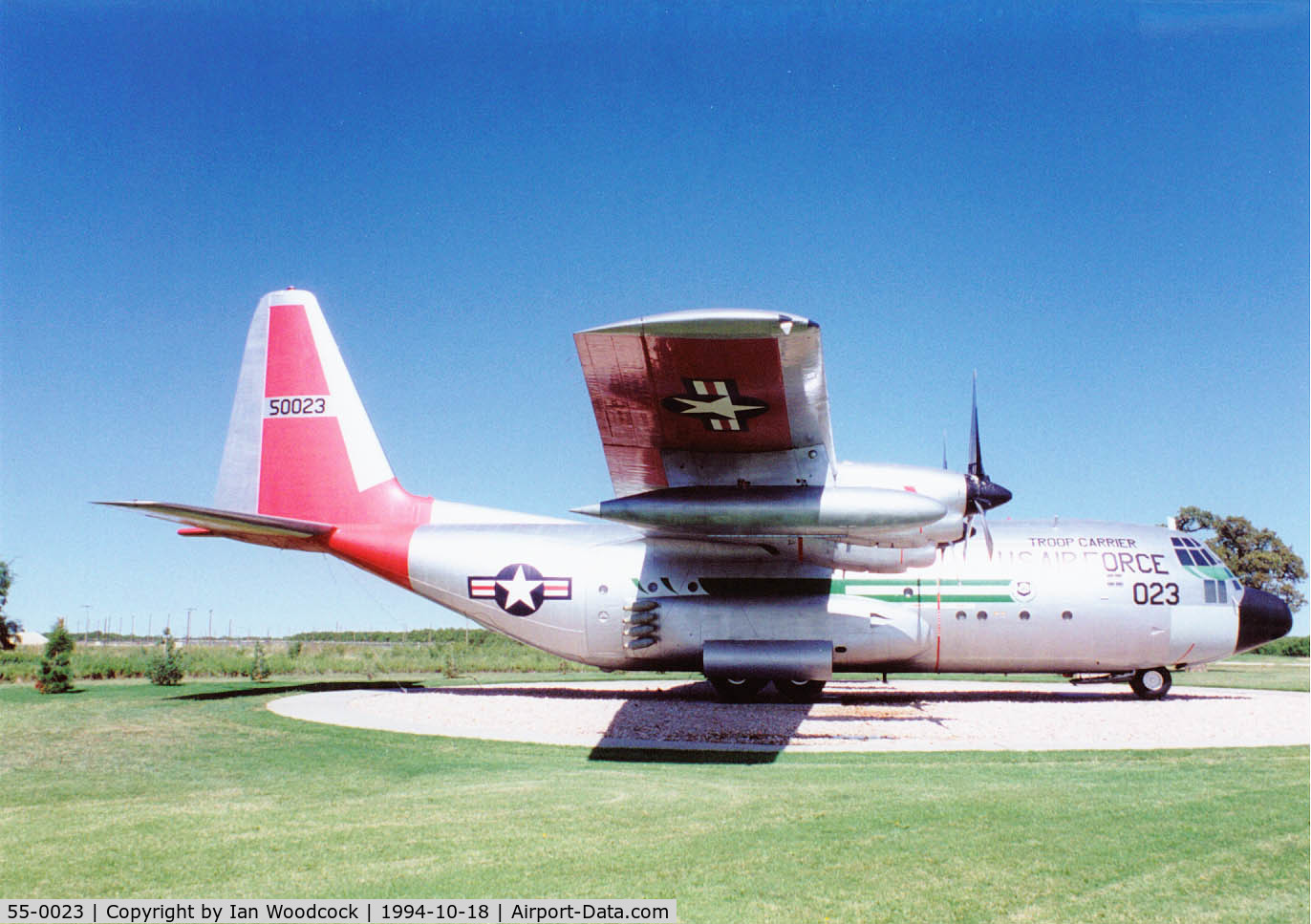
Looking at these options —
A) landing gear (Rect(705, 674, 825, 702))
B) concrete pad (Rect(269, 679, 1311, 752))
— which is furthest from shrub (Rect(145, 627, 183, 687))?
landing gear (Rect(705, 674, 825, 702))

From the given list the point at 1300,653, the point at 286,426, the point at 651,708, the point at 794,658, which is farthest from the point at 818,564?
the point at 1300,653

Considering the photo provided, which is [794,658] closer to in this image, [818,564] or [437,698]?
[818,564]

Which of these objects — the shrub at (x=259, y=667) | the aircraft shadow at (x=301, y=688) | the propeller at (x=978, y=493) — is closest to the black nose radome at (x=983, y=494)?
the propeller at (x=978, y=493)

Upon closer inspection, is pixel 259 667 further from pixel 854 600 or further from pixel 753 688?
pixel 854 600

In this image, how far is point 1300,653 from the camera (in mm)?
45562

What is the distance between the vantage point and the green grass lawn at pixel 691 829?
5.02 metres

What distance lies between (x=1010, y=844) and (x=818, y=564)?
28.1 ft

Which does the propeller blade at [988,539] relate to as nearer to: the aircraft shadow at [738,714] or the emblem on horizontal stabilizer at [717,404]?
the aircraft shadow at [738,714]

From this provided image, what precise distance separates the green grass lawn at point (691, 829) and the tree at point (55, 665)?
8.42 meters
